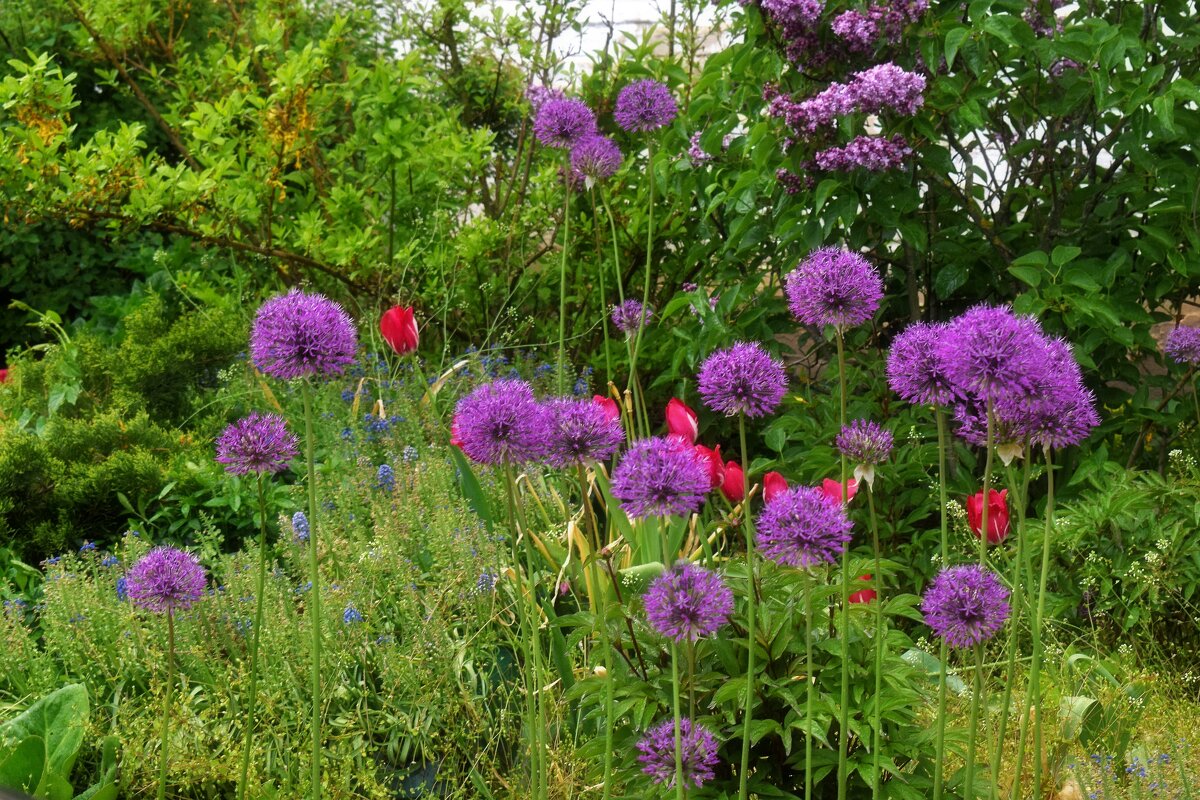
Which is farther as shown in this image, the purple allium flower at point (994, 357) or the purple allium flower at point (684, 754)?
the purple allium flower at point (684, 754)

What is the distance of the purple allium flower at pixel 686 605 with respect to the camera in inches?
62.8

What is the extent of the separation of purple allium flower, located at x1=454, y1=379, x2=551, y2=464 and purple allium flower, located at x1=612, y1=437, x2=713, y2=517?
151 millimetres

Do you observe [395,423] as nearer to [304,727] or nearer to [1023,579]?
[304,727]

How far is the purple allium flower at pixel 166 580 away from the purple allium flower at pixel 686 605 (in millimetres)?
789

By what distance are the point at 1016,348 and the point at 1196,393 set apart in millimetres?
2498

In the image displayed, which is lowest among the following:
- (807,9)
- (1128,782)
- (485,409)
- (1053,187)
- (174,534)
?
(1128,782)

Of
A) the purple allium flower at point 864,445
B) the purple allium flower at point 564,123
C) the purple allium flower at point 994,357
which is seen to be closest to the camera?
the purple allium flower at point 994,357

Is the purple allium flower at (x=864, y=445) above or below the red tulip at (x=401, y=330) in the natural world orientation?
below

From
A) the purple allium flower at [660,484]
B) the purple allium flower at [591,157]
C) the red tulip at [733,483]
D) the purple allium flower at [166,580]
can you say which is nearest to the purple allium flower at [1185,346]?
the red tulip at [733,483]

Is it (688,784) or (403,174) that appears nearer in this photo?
(688,784)

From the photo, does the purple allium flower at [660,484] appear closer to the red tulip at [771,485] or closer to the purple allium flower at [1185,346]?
Result: the red tulip at [771,485]

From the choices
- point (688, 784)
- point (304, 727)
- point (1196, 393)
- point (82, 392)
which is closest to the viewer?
point (688, 784)

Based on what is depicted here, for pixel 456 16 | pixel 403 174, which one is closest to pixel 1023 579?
pixel 403 174

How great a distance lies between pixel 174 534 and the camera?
3848 millimetres
